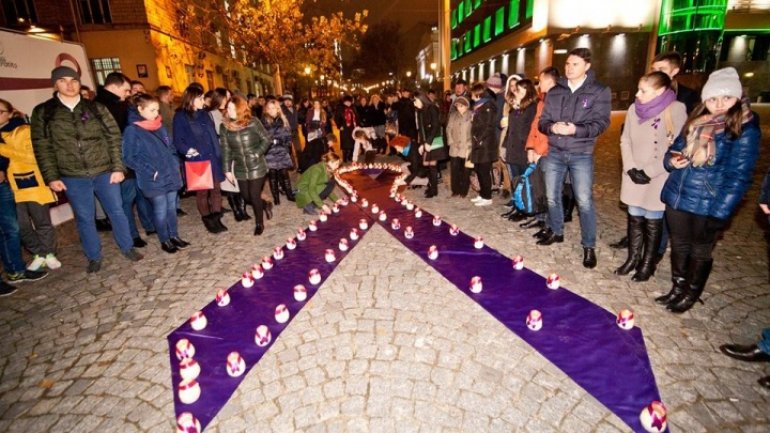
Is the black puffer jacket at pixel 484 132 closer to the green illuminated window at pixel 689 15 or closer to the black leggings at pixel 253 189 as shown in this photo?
the black leggings at pixel 253 189

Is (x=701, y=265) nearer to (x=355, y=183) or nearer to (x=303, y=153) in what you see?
(x=355, y=183)

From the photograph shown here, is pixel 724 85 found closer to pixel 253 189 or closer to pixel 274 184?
pixel 253 189

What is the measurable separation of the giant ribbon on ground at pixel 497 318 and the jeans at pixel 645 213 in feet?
4.22

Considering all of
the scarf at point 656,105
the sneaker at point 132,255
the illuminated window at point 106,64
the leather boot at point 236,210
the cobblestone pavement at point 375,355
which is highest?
the illuminated window at point 106,64

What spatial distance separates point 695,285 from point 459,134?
16.3 feet

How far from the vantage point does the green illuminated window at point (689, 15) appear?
26.4 m

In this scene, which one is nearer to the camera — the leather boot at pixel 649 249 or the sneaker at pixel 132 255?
the leather boot at pixel 649 249

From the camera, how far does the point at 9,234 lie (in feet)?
17.0

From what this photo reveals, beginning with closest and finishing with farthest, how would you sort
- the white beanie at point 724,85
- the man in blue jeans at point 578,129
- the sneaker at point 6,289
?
the white beanie at point 724,85
the man in blue jeans at point 578,129
the sneaker at point 6,289

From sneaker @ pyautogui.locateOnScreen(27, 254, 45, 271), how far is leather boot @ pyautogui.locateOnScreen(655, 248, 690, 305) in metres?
8.15

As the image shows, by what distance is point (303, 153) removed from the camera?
1030 centimetres

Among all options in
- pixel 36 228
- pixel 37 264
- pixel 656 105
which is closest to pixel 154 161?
pixel 36 228

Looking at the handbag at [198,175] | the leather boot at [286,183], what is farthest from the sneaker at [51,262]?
the leather boot at [286,183]

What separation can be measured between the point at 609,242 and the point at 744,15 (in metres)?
39.7
